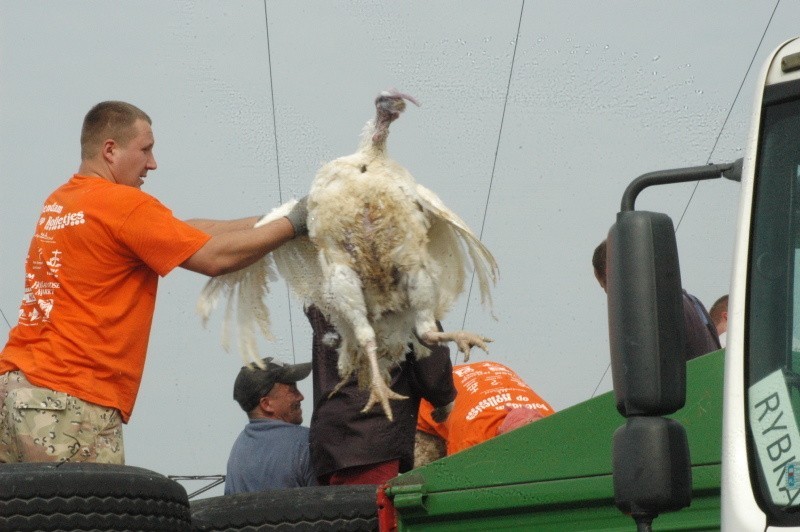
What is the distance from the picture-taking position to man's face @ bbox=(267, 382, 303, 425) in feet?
21.8

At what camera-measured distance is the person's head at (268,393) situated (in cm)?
659

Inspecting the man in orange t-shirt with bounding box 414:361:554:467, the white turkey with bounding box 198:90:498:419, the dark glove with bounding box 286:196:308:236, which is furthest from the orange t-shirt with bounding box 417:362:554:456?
the dark glove with bounding box 286:196:308:236

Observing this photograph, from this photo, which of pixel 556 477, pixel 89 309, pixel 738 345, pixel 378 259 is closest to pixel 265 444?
pixel 378 259

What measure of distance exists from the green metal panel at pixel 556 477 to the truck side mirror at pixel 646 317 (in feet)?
2.65

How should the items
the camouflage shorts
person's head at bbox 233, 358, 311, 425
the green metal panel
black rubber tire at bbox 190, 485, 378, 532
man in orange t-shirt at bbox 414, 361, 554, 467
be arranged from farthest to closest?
person's head at bbox 233, 358, 311, 425 < man in orange t-shirt at bbox 414, 361, 554, 467 < the camouflage shorts < black rubber tire at bbox 190, 485, 378, 532 < the green metal panel

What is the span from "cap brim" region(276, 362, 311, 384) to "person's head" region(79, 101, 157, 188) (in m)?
1.93

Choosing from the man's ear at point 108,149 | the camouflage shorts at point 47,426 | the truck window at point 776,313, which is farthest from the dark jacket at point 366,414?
the truck window at point 776,313

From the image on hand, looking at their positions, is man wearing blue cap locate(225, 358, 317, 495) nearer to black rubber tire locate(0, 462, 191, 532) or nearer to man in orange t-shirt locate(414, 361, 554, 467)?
man in orange t-shirt locate(414, 361, 554, 467)

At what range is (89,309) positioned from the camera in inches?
183

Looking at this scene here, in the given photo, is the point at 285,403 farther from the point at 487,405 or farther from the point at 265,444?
the point at 487,405

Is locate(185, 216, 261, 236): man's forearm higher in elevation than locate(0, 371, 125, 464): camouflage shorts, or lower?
higher

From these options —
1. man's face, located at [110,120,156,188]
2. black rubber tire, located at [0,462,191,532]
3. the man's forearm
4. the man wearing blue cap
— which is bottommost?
the man wearing blue cap

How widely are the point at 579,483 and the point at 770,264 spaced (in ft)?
3.26

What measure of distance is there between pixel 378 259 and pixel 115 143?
1166 mm
